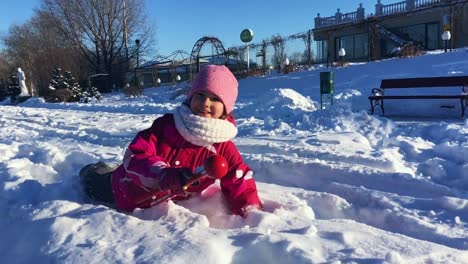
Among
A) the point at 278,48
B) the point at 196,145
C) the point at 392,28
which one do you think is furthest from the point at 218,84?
the point at 392,28

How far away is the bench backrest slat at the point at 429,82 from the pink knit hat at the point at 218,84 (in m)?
8.89

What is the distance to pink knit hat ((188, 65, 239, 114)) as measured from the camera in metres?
2.91

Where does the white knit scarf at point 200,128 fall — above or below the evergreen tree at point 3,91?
below

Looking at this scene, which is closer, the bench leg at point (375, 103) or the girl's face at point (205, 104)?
the girl's face at point (205, 104)

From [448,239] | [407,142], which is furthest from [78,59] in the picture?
[448,239]

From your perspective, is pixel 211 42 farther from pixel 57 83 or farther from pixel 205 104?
pixel 205 104

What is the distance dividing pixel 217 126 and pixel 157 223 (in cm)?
70

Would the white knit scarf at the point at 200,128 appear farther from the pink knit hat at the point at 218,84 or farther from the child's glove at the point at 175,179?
the child's glove at the point at 175,179

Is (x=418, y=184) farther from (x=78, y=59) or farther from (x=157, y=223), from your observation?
(x=78, y=59)

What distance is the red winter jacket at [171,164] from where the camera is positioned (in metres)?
2.81

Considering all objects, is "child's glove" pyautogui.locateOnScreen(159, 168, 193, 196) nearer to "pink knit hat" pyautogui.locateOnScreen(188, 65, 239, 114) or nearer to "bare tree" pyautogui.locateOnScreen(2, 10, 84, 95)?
"pink knit hat" pyautogui.locateOnScreen(188, 65, 239, 114)

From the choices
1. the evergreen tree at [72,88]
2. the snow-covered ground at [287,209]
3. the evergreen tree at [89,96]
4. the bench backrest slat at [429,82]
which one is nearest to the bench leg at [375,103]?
the bench backrest slat at [429,82]

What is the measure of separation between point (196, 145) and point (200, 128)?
0.18m

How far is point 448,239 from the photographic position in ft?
9.58
